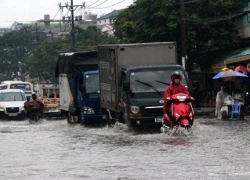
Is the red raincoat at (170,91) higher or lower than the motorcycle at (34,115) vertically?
higher

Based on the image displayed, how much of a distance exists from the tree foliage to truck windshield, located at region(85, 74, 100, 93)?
1194 cm

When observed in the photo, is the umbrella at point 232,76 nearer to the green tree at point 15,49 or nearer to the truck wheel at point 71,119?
the truck wheel at point 71,119

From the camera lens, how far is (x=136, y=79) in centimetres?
2264

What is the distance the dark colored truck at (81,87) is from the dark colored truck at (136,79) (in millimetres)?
1958

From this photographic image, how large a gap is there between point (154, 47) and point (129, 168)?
39.1 ft

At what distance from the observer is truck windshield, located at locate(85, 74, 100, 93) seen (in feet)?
95.7

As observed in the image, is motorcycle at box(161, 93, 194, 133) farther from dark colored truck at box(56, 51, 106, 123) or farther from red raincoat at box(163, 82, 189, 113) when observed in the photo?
dark colored truck at box(56, 51, 106, 123)

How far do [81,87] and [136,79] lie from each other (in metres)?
6.07

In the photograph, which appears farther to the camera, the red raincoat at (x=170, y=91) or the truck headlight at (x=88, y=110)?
the truck headlight at (x=88, y=110)

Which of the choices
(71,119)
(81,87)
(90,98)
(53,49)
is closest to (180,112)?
(81,87)

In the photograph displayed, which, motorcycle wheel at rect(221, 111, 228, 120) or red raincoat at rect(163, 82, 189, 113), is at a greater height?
red raincoat at rect(163, 82, 189, 113)

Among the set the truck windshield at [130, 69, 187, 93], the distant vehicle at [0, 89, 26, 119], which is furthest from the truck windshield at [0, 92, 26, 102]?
the truck windshield at [130, 69, 187, 93]

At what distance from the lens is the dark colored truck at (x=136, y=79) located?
22.0 meters

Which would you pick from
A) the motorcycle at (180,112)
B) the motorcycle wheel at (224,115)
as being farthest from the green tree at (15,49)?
the motorcycle at (180,112)
